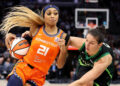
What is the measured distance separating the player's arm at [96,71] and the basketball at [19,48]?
55.5 inches

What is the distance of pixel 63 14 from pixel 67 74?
7.50 m

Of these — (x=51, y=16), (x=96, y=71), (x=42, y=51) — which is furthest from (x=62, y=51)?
(x=96, y=71)

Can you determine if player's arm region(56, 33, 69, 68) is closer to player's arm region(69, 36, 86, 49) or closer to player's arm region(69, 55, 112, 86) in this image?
player's arm region(69, 36, 86, 49)

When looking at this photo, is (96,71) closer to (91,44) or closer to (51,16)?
(91,44)

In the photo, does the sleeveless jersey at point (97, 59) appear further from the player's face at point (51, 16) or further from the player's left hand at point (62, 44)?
the player's face at point (51, 16)

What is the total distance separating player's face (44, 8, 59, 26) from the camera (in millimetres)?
4645

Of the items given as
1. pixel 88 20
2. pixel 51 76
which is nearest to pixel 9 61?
pixel 51 76

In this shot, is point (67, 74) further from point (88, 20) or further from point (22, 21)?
point (22, 21)

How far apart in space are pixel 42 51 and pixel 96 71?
1220 millimetres

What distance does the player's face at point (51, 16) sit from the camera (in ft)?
15.2

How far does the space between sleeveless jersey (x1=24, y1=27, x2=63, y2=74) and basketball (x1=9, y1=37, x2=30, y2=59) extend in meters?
0.10

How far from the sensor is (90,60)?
13.2 ft

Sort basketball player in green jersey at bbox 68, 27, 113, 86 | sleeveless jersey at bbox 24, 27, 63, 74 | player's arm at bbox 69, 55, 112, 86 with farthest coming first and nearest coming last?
1. sleeveless jersey at bbox 24, 27, 63, 74
2. basketball player in green jersey at bbox 68, 27, 113, 86
3. player's arm at bbox 69, 55, 112, 86

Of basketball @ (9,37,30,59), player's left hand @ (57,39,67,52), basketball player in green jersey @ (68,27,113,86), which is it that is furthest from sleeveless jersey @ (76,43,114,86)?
basketball @ (9,37,30,59)
